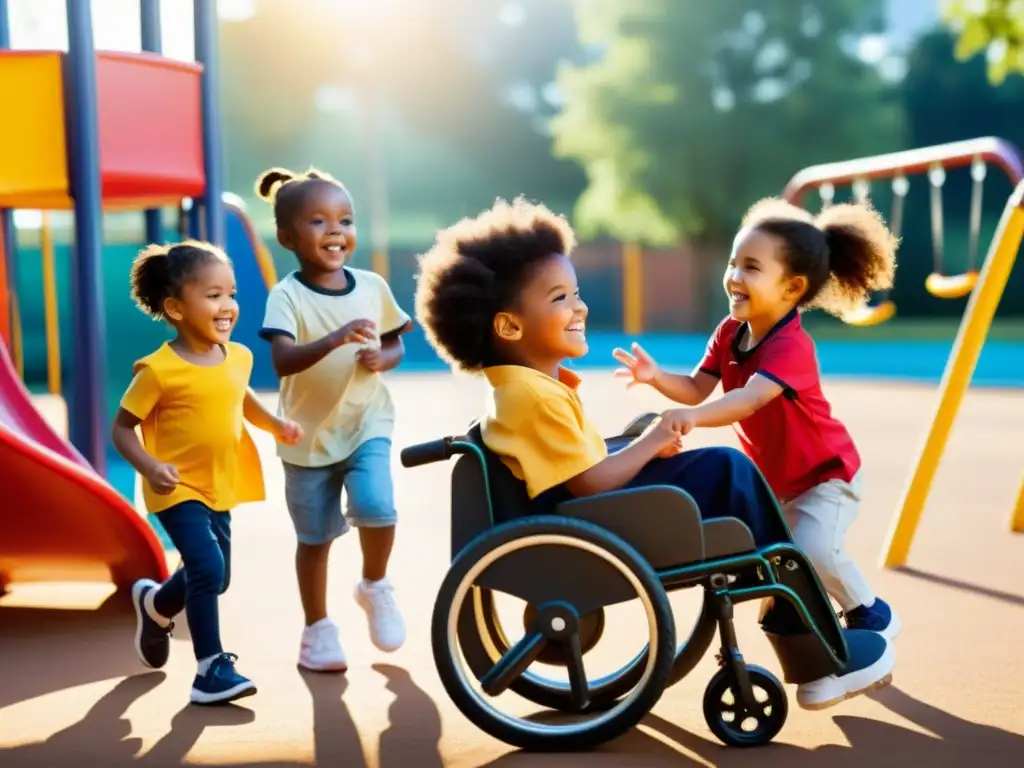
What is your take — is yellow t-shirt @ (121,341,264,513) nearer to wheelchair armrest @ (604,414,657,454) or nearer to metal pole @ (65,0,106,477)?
wheelchair armrest @ (604,414,657,454)

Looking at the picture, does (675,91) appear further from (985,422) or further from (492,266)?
(492,266)

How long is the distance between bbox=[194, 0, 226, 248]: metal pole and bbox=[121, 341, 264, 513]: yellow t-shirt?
2238mm

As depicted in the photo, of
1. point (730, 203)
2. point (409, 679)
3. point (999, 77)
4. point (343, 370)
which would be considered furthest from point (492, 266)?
point (730, 203)

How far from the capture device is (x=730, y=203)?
78.2 ft

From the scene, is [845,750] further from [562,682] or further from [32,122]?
[32,122]

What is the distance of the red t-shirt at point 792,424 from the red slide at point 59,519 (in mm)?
1908

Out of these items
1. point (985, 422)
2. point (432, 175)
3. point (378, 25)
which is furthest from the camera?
point (432, 175)

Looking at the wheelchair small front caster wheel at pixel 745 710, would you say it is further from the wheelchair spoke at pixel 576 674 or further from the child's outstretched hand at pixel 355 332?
the child's outstretched hand at pixel 355 332

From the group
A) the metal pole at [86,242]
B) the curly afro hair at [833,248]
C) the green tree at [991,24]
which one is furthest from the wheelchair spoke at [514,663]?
the green tree at [991,24]

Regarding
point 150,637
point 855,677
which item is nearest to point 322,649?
point 150,637

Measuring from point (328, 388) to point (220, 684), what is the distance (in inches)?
35.1

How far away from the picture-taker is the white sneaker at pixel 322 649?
4078 mm

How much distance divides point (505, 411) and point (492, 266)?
361 mm

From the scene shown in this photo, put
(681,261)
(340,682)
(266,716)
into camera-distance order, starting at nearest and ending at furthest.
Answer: (266,716) < (340,682) < (681,261)
